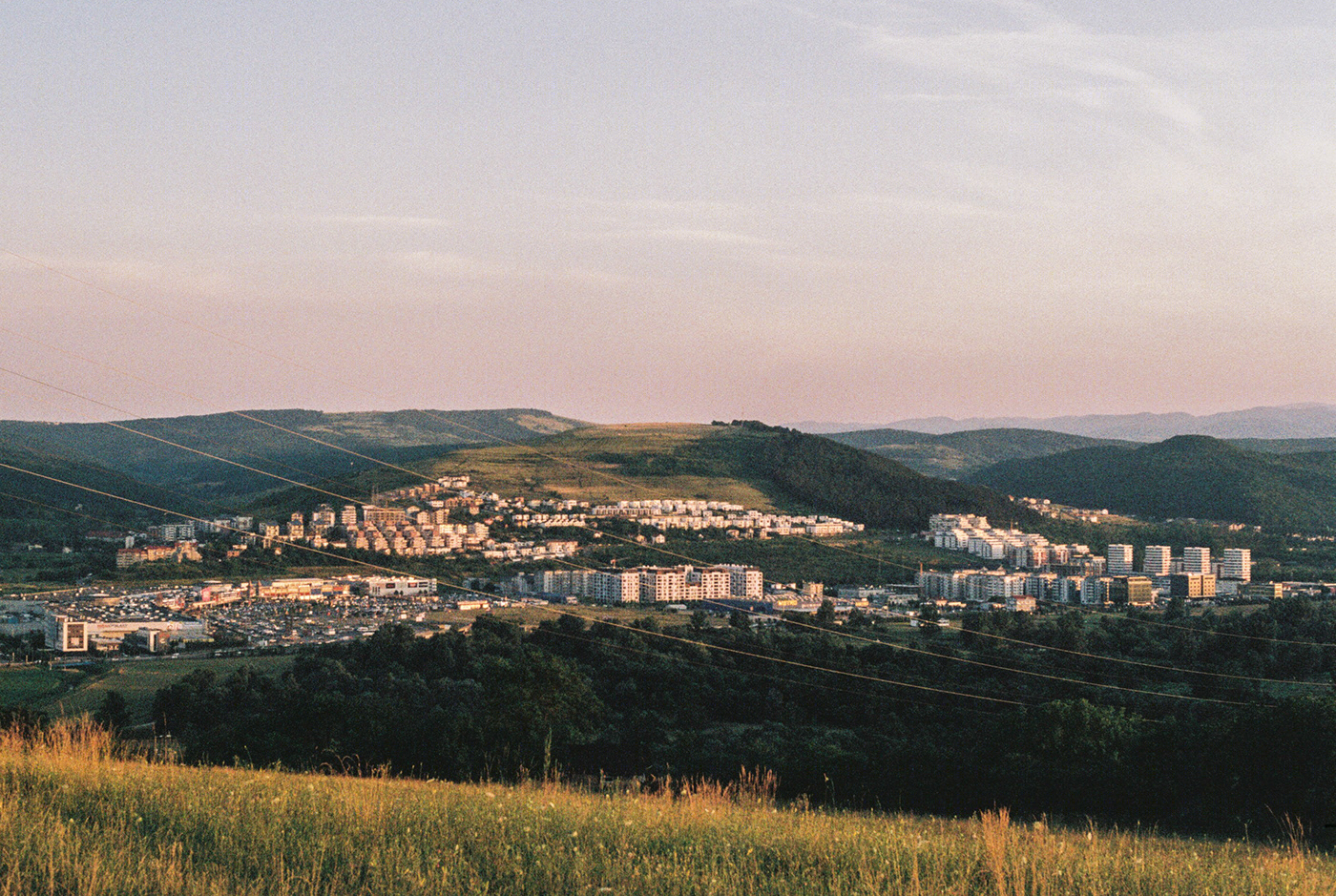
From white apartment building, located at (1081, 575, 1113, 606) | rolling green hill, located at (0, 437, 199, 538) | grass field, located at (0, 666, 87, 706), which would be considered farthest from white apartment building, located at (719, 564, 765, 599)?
rolling green hill, located at (0, 437, 199, 538)

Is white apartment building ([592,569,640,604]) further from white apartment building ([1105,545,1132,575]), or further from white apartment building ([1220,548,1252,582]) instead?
white apartment building ([1220,548,1252,582])

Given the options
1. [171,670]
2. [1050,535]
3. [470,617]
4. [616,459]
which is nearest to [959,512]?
[1050,535]

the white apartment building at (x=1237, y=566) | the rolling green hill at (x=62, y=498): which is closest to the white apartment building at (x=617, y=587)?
the white apartment building at (x=1237, y=566)

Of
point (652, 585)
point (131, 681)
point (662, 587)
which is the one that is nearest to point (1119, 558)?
point (662, 587)

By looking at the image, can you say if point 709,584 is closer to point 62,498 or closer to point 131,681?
point 131,681

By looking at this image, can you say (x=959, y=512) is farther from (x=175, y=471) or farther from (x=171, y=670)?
(x=175, y=471)

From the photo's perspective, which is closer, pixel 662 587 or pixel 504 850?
pixel 504 850
